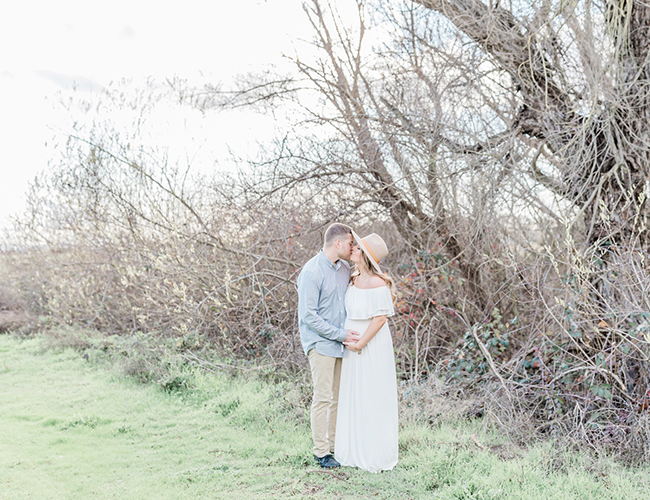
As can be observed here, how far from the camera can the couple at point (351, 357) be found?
4.83 meters

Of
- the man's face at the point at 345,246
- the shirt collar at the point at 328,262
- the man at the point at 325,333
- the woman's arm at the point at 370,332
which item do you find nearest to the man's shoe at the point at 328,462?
the man at the point at 325,333

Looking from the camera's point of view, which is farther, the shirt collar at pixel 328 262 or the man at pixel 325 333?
the shirt collar at pixel 328 262

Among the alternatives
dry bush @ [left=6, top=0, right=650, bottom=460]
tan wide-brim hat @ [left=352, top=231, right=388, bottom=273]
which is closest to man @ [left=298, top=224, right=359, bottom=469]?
tan wide-brim hat @ [left=352, top=231, right=388, bottom=273]

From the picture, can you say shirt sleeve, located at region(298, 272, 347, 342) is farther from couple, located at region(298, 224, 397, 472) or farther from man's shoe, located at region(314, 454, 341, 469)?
man's shoe, located at region(314, 454, 341, 469)

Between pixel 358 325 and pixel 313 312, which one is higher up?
pixel 313 312

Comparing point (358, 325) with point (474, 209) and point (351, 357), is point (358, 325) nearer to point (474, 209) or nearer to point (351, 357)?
point (351, 357)

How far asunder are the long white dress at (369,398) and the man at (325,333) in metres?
0.10

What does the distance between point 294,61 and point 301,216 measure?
7.84 ft

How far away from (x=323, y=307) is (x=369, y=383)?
768 millimetres

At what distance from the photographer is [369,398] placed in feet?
15.8

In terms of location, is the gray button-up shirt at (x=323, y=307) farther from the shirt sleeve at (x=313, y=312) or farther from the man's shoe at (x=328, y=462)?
the man's shoe at (x=328, y=462)

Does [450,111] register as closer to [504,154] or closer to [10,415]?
[504,154]

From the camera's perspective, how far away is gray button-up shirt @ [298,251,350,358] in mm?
4863

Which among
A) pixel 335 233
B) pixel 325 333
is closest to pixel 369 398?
pixel 325 333
